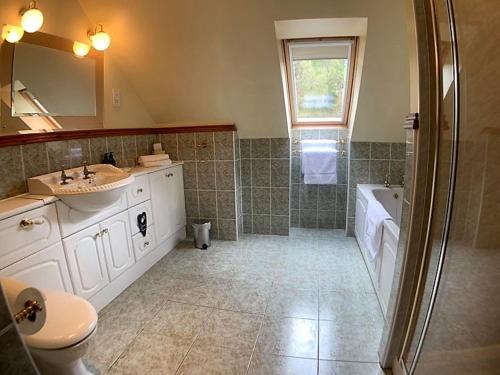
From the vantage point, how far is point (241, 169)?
3217mm

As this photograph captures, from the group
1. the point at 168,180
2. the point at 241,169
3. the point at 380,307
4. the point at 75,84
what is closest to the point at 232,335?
the point at 380,307

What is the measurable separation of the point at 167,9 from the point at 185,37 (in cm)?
22

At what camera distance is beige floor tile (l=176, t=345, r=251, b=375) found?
4.98ft

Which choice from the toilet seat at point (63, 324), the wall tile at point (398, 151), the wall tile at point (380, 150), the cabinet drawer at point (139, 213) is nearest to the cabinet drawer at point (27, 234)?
the toilet seat at point (63, 324)

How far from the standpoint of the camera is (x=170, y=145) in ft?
10.1

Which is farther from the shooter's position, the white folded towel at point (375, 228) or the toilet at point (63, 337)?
the white folded towel at point (375, 228)

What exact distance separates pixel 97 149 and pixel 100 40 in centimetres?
84

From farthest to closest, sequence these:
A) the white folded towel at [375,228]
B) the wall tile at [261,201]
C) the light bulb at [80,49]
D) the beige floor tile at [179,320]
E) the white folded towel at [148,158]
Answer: the wall tile at [261,201]
the white folded towel at [148,158]
the light bulb at [80,49]
the white folded towel at [375,228]
the beige floor tile at [179,320]

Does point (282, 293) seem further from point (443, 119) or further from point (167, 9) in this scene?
point (167, 9)

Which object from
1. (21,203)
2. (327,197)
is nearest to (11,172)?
(21,203)

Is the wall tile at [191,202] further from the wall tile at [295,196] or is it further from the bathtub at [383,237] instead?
the bathtub at [383,237]

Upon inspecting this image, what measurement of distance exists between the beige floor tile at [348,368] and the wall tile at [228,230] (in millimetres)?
1758

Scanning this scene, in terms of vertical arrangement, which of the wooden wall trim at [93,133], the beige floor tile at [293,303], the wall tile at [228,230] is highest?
the wooden wall trim at [93,133]

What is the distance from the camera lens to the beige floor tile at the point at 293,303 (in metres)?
1.95
